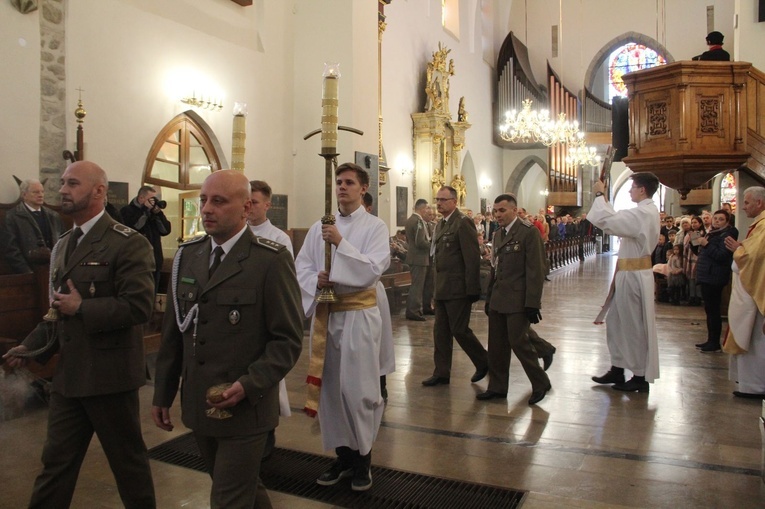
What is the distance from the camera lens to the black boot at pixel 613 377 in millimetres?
5758

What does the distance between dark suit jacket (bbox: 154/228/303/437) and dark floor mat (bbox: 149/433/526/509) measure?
1.38 m

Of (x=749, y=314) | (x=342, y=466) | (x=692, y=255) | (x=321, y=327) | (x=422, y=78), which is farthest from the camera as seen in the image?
(x=422, y=78)

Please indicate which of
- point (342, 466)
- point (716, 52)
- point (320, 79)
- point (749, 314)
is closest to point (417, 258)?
point (320, 79)

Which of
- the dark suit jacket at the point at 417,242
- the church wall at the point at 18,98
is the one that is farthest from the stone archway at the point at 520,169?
the church wall at the point at 18,98

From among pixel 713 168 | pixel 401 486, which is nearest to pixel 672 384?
pixel 713 168

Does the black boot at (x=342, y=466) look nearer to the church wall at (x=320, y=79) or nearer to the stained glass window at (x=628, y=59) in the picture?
the church wall at (x=320, y=79)

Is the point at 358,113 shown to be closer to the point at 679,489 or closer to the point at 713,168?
the point at 713,168

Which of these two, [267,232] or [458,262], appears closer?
[267,232]

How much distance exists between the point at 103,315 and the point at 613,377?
4691 millimetres

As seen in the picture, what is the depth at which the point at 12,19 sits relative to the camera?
21.2 ft

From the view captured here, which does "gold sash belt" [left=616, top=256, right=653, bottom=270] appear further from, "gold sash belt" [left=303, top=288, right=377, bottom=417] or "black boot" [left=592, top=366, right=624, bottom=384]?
"gold sash belt" [left=303, top=288, right=377, bottom=417]

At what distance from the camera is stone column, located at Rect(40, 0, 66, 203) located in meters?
6.78

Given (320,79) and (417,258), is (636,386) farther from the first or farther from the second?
(320,79)

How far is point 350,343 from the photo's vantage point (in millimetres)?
3541
